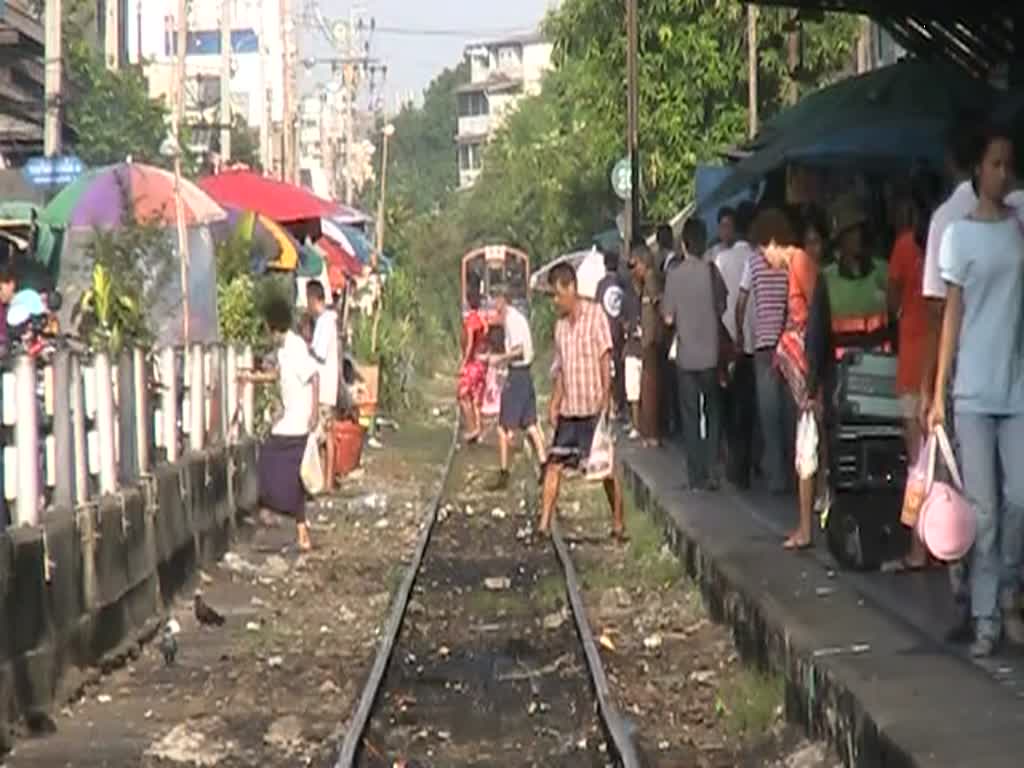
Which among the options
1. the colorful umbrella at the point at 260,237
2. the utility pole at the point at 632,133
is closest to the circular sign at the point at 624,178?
the utility pole at the point at 632,133

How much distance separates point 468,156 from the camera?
163 m

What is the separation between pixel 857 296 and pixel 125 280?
658cm

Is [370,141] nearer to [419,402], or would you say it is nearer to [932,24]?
[419,402]

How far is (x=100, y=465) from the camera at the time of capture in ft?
45.6

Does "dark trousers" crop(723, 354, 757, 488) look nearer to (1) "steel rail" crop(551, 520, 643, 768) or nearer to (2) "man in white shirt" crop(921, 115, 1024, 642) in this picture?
(1) "steel rail" crop(551, 520, 643, 768)

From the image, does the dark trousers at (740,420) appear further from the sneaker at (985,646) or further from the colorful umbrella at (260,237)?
the colorful umbrella at (260,237)

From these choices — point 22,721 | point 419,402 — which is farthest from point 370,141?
point 22,721

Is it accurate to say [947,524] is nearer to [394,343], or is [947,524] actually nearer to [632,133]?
[632,133]

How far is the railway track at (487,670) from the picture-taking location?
11.4 m

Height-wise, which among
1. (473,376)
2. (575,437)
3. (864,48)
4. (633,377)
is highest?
(864,48)

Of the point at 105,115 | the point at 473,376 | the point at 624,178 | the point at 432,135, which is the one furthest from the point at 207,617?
the point at 432,135

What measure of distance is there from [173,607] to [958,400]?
7.37 meters

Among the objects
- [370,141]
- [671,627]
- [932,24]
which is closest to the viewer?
[671,627]

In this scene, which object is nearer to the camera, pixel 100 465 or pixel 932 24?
pixel 100 465
